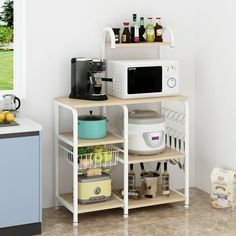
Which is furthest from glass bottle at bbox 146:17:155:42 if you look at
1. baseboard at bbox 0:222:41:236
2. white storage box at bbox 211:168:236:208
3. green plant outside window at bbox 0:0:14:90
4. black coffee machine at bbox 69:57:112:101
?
baseboard at bbox 0:222:41:236

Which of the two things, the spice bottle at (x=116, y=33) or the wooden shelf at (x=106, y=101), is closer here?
the wooden shelf at (x=106, y=101)

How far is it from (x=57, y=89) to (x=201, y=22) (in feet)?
4.22

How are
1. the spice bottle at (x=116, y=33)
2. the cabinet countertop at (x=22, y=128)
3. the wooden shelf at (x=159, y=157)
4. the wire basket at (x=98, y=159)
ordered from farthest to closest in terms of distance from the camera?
the spice bottle at (x=116, y=33) < the wooden shelf at (x=159, y=157) < the wire basket at (x=98, y=159) < the cabinet countertop at (x=22, y=128)

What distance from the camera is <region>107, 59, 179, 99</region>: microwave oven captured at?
168 inches

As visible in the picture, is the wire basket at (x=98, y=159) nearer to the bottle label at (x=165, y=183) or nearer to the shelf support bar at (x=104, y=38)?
the bottle label at (x=165, y=183)

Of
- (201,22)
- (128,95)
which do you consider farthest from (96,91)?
(201,22)

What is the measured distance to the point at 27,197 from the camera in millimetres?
3910

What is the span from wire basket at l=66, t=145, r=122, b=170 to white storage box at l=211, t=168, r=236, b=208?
764 mm

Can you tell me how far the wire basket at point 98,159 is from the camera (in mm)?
4180

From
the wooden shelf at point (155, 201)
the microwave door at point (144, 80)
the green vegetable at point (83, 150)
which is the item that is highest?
the microwave door at point (144, 80)

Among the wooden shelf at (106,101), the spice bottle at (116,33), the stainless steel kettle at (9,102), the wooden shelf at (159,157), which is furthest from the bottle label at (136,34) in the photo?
the stainless steel kettle at (9,102)

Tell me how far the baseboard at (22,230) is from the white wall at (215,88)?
155cm

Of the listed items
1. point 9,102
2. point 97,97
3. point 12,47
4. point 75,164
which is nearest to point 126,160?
point 75,164

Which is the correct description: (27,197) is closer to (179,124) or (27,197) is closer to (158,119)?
(158,119)
